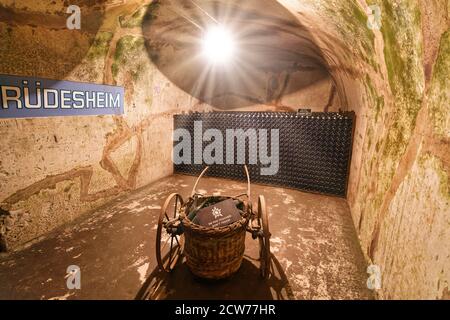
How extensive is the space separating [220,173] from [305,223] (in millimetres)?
2332

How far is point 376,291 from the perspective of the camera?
215 cm

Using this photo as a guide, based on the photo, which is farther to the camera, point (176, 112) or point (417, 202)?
point (176, 112)

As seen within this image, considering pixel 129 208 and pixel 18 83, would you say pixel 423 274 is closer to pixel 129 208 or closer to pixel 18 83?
pixel 129 208

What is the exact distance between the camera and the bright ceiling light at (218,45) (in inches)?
174

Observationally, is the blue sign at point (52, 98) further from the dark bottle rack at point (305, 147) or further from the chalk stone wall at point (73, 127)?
the dark bottle rack at point (305, 147)

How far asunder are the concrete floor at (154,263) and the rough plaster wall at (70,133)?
1.23ft

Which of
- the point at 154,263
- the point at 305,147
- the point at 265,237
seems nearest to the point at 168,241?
the point at 154,263

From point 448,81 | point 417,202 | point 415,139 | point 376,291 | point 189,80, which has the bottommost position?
point 376,291

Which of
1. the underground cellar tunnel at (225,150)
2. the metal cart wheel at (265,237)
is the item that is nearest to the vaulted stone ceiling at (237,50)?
the underground cellar tunnel at (225,150)

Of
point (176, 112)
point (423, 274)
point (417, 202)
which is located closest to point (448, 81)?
point (417, 202)

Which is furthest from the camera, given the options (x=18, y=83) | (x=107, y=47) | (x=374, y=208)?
(x=107, y=47)

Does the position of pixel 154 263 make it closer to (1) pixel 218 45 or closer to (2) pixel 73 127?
(2) pixel 73 127

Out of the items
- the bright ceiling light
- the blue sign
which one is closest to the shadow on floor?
the blue sign

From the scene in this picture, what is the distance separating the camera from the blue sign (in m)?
2.66
